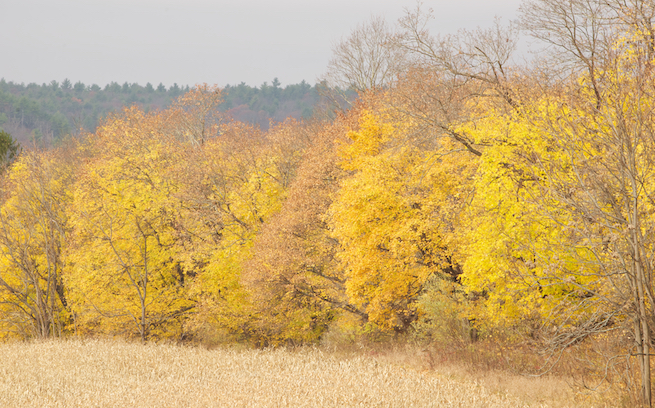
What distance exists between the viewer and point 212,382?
458 inches

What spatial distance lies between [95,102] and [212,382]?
461 feet

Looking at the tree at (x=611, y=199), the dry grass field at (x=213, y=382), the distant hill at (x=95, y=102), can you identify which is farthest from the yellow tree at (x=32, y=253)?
the distant hill at (x=95, y=102)

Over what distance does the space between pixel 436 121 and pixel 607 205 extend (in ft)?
24.6

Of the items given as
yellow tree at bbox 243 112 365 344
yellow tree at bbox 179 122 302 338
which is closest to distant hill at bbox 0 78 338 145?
yellow tree at bbox 179 122 302 338

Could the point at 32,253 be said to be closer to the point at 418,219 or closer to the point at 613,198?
the point at 418,219

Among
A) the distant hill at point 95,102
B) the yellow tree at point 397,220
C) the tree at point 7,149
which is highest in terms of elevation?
the distant hill at point 95,102

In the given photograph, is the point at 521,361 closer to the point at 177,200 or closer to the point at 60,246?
the point at 177,200

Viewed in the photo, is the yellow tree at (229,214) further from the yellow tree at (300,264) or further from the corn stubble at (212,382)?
the corn stubble at (212,382)

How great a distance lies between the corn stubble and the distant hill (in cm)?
9390

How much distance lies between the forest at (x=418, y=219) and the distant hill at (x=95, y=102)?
3135 inches

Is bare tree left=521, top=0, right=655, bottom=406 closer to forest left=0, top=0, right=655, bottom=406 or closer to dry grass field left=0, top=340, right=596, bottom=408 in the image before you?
forest left=0, top=0, right=655, bottom=406

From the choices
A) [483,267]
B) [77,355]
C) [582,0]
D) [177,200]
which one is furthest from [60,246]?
[582,0]

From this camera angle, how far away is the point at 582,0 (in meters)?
17.6

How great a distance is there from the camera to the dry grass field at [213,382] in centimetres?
984
